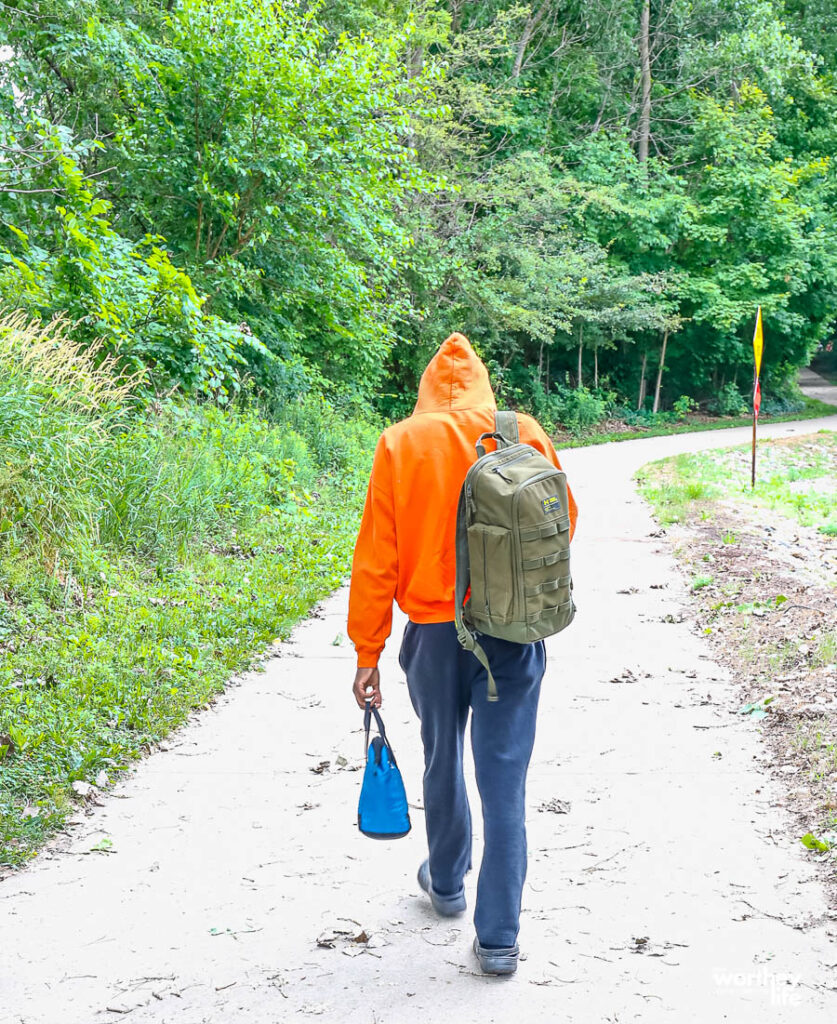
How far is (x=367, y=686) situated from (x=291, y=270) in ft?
41.9

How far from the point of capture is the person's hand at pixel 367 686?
346 centimetres

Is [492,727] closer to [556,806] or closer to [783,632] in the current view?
[556,806]

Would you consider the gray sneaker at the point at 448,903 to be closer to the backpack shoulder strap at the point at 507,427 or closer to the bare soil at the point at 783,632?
the bare soil at the point at 783,632

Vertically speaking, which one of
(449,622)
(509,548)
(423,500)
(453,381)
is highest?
(453,381)

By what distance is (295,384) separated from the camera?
53.1 feet

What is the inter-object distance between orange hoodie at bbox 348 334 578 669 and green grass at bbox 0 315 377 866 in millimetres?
2034

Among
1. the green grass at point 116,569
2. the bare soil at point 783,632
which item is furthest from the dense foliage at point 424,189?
the bare soil at point 783,632

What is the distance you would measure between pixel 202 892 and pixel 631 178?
30.6 meters

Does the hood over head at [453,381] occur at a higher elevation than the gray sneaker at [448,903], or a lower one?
higher

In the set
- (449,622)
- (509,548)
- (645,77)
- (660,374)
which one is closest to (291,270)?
(449,622)

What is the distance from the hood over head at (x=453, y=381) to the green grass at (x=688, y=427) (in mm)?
22428

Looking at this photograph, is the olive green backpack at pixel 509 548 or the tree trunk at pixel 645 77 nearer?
the olive green backpack at pixel 509 548

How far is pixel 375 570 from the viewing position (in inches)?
132

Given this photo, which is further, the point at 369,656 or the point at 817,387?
the point at 817,387
